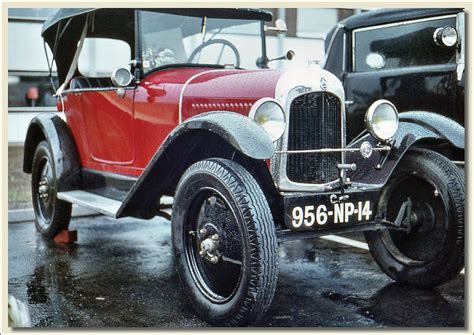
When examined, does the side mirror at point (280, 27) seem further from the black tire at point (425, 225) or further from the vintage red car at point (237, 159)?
the black tire at point (425, 225)

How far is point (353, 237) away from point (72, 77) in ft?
8.52

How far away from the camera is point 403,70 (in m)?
4.80

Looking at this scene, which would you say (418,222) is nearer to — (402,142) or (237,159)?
(402,142)

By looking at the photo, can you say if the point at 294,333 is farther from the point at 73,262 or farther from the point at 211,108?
the point at 73,262

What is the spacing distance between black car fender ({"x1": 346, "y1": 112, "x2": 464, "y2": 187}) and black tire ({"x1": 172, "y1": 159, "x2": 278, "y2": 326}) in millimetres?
793

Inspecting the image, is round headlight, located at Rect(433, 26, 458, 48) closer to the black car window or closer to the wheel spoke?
the black car window

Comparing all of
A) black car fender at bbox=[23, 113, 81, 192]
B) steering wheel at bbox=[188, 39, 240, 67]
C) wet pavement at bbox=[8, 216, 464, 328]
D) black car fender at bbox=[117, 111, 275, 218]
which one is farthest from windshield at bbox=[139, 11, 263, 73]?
wet pavement at bbox=[8, 216, 464, 328]

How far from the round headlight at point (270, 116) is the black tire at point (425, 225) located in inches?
38.4

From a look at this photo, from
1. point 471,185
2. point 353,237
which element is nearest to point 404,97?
point 353,237

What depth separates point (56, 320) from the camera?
3115 millimetres

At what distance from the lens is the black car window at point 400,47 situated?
4598 millimetres

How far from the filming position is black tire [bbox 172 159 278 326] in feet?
9.16

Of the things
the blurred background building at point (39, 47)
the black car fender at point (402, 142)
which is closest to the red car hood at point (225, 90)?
the blurred background building at point (39, 47)

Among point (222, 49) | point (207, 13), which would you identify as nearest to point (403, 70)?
point (222, 49)
